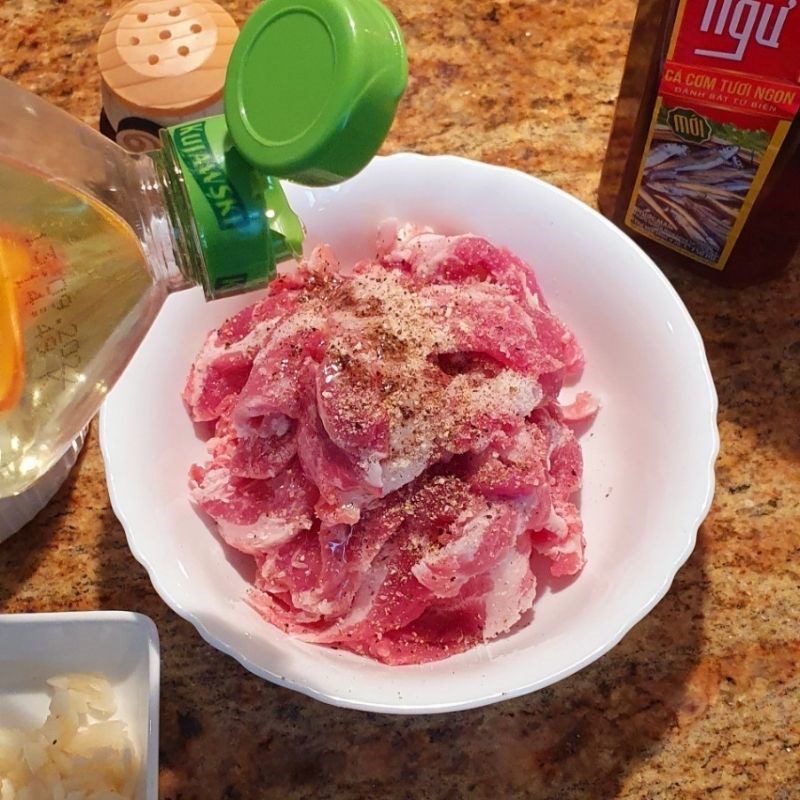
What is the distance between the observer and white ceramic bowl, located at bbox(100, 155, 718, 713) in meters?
1.12

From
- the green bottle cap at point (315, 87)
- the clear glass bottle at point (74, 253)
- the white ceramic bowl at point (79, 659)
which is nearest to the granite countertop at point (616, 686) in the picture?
the white ceramic bowl at point (79, 659)

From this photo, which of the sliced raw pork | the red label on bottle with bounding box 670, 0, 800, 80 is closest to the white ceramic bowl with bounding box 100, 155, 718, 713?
the sliced raw pork

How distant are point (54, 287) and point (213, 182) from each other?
10.4 inches

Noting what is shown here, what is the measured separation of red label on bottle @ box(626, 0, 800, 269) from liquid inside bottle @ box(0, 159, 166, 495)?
840 millimetres

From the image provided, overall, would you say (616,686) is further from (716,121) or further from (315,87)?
(315,87)

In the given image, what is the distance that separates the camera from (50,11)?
6.30 ft

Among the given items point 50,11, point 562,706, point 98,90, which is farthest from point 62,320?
point 50,11

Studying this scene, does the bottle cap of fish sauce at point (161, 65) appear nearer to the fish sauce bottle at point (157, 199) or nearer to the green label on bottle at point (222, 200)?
the fish sauce bottle at point (157, 199)

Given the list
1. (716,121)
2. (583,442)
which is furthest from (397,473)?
(716,121)

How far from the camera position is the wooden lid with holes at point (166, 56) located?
56.9 inches

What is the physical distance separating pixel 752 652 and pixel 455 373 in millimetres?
643

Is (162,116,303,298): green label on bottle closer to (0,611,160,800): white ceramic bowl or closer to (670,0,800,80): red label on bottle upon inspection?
(0,611,160,800): white ceramic bowl

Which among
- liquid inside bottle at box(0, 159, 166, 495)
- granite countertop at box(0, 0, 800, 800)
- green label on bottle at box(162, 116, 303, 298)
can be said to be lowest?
granite countertop at box(0, 0, 800, 800)

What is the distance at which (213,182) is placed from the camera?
837 mm
